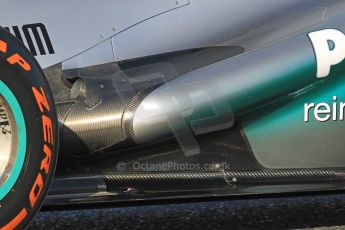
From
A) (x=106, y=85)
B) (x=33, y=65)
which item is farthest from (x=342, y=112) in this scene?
(x=33, y=65)

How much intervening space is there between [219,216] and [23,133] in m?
1.67

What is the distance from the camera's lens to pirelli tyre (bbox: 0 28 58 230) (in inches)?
105

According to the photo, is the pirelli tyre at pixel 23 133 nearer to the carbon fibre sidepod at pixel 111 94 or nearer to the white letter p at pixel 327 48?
the carbon fibre sidepod at pixel 111 94

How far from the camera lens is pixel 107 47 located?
3.03m

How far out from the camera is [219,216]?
406cm

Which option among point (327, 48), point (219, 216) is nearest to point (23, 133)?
point (327, 48)

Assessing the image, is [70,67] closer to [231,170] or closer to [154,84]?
[154,84]

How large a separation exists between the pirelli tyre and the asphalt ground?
1.21m

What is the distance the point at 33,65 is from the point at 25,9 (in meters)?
A: 0.38

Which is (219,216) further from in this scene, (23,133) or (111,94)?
(23,133)

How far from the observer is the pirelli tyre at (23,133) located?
2672mm

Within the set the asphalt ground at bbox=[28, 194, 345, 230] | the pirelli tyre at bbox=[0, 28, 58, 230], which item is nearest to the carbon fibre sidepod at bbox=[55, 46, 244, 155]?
the pirelli tyre at bbox=[0, 28, 58, 230]

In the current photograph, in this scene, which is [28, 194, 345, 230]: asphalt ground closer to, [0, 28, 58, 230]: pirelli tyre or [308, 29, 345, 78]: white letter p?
[308, 29, 345, 78]: white letter p

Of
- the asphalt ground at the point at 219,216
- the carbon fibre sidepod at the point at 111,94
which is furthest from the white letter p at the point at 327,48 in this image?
the asphalt ground at the point at 219,216
